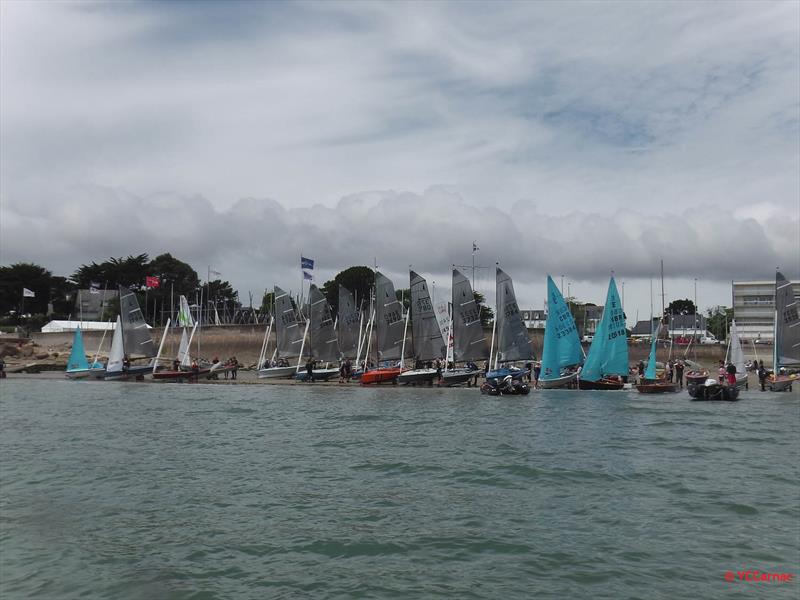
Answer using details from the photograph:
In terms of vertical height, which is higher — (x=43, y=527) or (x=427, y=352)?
(x=427, y=352)

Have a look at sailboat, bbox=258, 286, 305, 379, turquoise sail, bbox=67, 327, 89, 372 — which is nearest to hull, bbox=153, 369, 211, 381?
sailboat, bbox=258, 286, 305, 379

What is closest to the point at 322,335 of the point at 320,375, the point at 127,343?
the point at 320,375

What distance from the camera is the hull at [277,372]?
74812mm

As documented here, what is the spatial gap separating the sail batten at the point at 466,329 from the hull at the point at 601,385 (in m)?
8.79

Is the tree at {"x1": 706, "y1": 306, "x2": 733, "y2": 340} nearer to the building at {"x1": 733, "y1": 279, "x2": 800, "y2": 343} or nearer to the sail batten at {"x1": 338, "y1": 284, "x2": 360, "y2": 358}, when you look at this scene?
the building at {"x1": 733, "y1": 279, "x2": 800, "y2": 343}

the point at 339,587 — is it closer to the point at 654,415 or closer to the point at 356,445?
the point at 356,445

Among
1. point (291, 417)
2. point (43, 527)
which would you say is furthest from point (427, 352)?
point (43, 527)

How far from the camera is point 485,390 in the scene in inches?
2222

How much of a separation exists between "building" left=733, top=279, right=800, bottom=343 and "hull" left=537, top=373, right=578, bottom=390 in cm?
3957

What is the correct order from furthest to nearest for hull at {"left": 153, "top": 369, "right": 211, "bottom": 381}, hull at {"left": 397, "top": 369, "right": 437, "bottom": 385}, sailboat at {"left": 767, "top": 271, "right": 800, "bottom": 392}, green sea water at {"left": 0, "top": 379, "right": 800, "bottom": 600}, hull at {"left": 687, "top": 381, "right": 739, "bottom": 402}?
1. hull at {"left": 153, "top": 369, "right": 211, "bottom": 381}
2. hull at {"left": 397, "top": 369, "right": 437, "bottom": 385}
3. sailboat at {"left": 767, "top": 271, "right": 800, "bottom": 392}
4. hull at {"left": 687, "top": 381, "right": 739, "bottom": 402}
5. green sea water at {"left": 0, "top": 379, "right": 800, "bottom": 600}

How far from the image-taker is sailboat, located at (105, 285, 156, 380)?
2995 inches

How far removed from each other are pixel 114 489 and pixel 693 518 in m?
14.8

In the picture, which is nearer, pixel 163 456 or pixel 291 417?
pixel 163 456

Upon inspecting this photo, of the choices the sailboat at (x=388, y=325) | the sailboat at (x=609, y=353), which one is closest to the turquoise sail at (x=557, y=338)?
the sailboat at (x=609, y=353)
